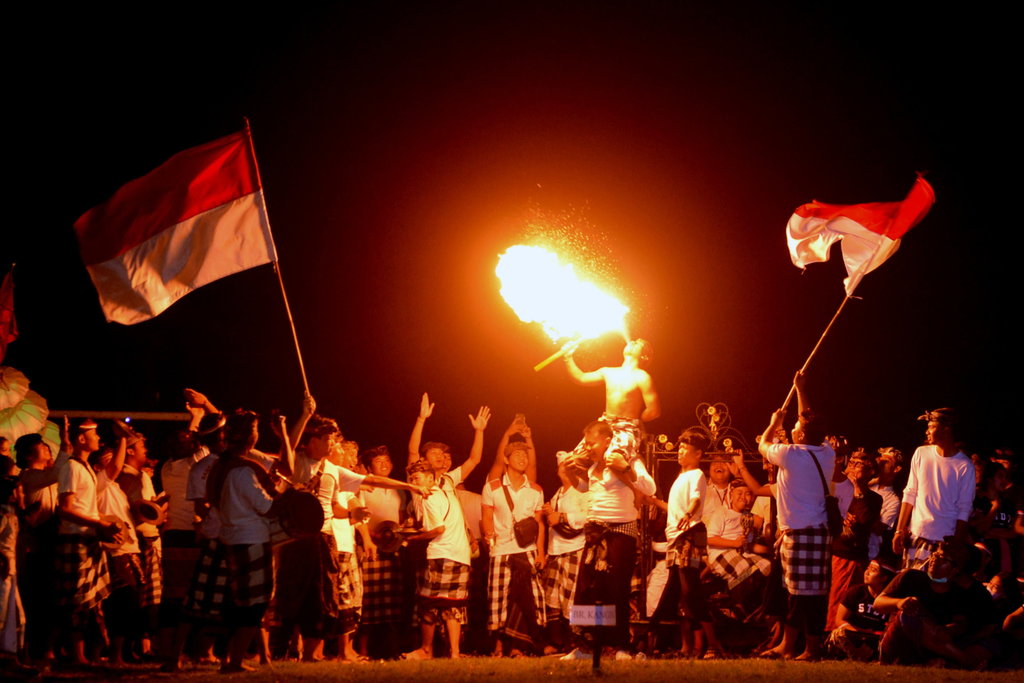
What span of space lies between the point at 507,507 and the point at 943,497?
4.16 m

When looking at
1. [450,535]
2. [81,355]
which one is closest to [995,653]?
[450,535]

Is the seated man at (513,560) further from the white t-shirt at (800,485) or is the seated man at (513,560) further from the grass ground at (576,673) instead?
the white t-shirt at (800,485)

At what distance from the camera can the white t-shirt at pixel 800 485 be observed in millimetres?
10727

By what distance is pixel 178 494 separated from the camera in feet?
36.8

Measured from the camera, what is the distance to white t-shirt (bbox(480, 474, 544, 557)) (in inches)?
478

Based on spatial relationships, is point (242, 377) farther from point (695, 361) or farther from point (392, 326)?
point (695, 361)

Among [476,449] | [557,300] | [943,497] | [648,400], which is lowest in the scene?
[943,497]

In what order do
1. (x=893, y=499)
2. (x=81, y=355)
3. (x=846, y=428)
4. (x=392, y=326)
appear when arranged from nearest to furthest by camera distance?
(x=893, y=499) → (x=846, y=428) → (x=392, y=326) → (x=81, y=355)

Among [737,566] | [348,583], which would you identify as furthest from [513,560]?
[737,566]

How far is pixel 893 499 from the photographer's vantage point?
12.5m

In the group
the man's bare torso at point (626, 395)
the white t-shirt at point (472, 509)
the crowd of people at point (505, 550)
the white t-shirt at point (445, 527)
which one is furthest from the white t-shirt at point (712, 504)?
the white t-shirt at point (472, 509)

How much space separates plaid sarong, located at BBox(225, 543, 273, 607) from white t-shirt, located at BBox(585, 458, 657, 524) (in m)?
2.95

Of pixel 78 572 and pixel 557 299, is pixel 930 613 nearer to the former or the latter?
pixel 557 299

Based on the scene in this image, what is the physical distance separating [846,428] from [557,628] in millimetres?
9725
